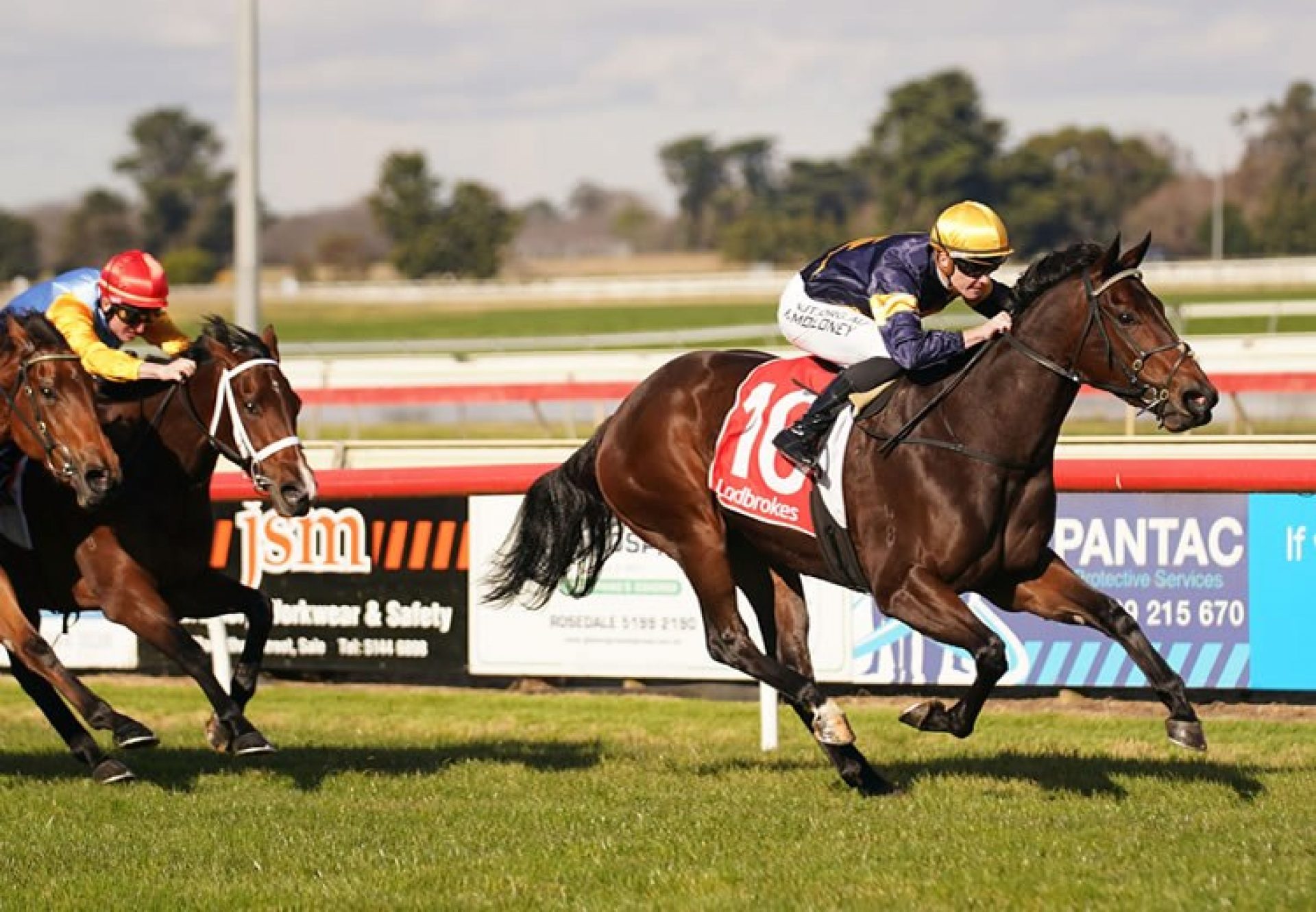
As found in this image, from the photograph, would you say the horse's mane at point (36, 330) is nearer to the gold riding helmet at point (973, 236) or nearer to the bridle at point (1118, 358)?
the gold riding helmet at point (973, 236)

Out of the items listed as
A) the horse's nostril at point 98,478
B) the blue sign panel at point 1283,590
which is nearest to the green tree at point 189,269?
the blue sign panel at point 1283,590

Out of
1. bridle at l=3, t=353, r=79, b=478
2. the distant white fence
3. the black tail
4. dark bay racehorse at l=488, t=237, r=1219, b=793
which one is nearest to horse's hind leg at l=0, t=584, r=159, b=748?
bridle at l=3, t=353, r=79, b=478

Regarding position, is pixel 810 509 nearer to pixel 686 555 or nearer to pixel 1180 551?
pixel 686 555

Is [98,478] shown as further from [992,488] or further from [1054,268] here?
[1054,268]

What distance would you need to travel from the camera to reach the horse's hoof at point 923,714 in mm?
6438

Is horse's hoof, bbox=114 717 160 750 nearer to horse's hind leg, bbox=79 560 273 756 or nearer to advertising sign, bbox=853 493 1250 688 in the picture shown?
horse's hind leg, bbox=79 560 273 756

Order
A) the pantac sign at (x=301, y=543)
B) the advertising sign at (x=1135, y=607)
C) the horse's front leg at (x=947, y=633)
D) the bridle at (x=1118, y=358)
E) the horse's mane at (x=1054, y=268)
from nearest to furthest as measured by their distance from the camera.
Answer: the bridle at (x=1118, y=358)
the horse's front leg at (x=947, y=633)
the horse's mane at (x=1054, y=268)
the advertising sign at (x=1135, y=607)
the pantac sign at (x=301, y=543)

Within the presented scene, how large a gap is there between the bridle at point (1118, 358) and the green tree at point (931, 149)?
68.9 meters

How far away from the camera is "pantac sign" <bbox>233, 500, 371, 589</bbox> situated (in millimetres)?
10023

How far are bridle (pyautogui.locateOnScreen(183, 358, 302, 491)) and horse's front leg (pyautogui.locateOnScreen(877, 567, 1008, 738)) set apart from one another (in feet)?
7.02

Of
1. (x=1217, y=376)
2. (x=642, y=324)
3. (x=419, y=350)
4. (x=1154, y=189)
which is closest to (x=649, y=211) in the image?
(x=1154, y=189)

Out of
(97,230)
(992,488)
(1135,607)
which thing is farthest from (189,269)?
(992,488)

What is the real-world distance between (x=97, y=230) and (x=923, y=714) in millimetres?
96425

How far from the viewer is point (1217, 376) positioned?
13688mm
